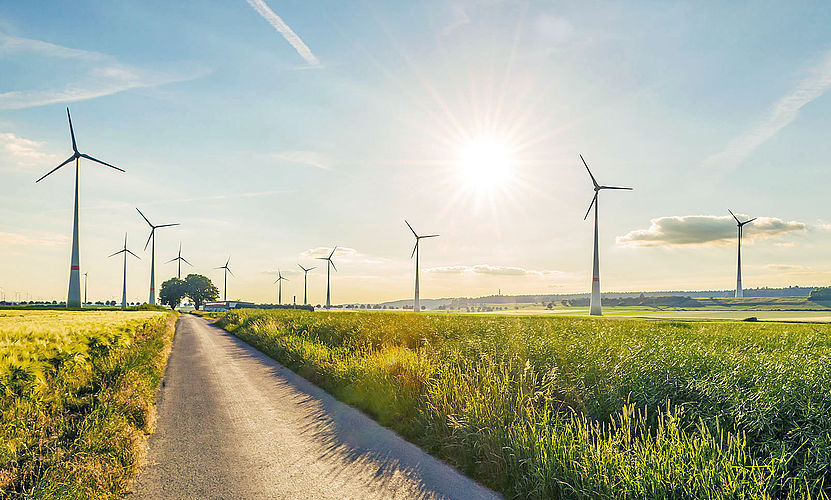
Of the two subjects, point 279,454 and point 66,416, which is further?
point 66,416

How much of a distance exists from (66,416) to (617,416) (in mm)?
11248

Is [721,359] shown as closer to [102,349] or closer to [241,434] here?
[241,434]

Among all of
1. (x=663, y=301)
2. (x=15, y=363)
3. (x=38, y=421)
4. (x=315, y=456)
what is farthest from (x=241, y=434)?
(x=663, y=301)

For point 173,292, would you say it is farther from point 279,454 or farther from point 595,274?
point 279,454

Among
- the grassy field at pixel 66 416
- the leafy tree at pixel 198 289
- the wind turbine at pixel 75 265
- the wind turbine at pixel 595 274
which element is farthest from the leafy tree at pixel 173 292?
the grassy field at pixel 66 416

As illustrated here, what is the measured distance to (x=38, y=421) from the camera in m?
7.83

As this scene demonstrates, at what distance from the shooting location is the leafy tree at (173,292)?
13750cm

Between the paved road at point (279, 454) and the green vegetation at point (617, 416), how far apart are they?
71cm

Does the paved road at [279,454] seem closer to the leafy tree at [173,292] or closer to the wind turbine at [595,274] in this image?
the wind turbine at [595,274]

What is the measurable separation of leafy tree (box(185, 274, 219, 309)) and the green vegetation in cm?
14650

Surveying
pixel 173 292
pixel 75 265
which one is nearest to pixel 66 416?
pixel 75 265

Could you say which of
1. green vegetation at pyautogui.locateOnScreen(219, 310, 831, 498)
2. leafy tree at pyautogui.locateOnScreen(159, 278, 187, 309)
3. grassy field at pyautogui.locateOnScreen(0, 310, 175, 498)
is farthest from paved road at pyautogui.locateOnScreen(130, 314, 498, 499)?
leafy tree at pyautogui.locateOnScreen(159, 278, 187, 309)

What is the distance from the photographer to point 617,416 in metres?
8.07

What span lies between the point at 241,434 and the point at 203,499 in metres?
2.92
